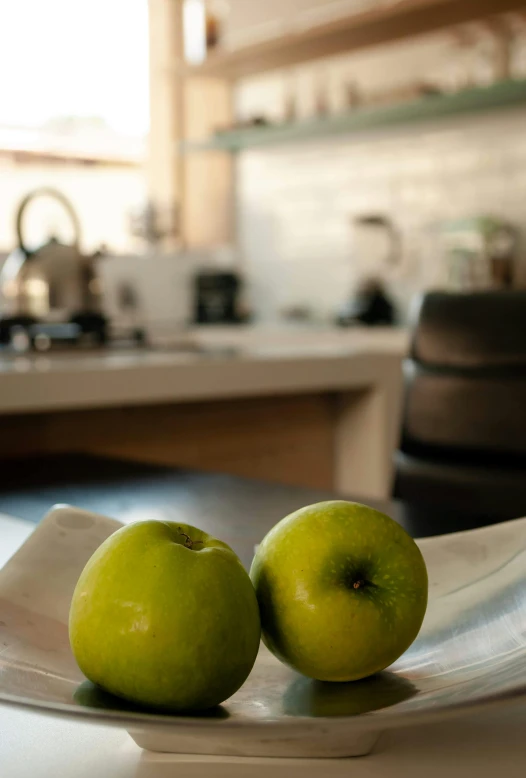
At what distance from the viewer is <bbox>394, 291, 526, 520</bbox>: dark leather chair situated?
5.16ft

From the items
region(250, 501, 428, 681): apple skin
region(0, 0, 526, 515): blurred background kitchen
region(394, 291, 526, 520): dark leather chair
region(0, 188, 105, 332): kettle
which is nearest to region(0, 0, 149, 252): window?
region(0, 0, 526, 515): blurred background kitchen

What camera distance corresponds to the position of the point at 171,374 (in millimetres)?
1991

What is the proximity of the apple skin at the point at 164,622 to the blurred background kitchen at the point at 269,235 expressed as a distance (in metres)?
1.15

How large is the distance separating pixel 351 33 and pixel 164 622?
12.8 ft

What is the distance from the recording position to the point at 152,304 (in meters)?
4.83

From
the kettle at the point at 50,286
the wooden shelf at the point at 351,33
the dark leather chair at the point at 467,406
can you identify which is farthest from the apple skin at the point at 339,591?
the wooden shelf at the point at 351,33

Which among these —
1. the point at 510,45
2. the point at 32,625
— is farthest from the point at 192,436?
the point at 510,45

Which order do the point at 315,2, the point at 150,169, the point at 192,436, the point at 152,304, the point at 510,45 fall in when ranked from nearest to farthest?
the point at 192,436, the point at 510,45, the point at 315,2, the point at 152,304, the point at 150,169

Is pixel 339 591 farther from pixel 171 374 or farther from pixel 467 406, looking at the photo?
pixel 171 374

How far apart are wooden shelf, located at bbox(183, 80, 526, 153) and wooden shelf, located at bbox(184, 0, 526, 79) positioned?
0.94 feet

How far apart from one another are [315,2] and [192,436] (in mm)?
2820

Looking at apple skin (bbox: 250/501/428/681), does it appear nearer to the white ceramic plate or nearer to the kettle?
the white ceramic plate

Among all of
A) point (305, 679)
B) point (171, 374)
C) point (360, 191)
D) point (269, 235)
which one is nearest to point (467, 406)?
point (171, 374)

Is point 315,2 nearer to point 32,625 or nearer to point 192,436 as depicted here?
point 192,436
